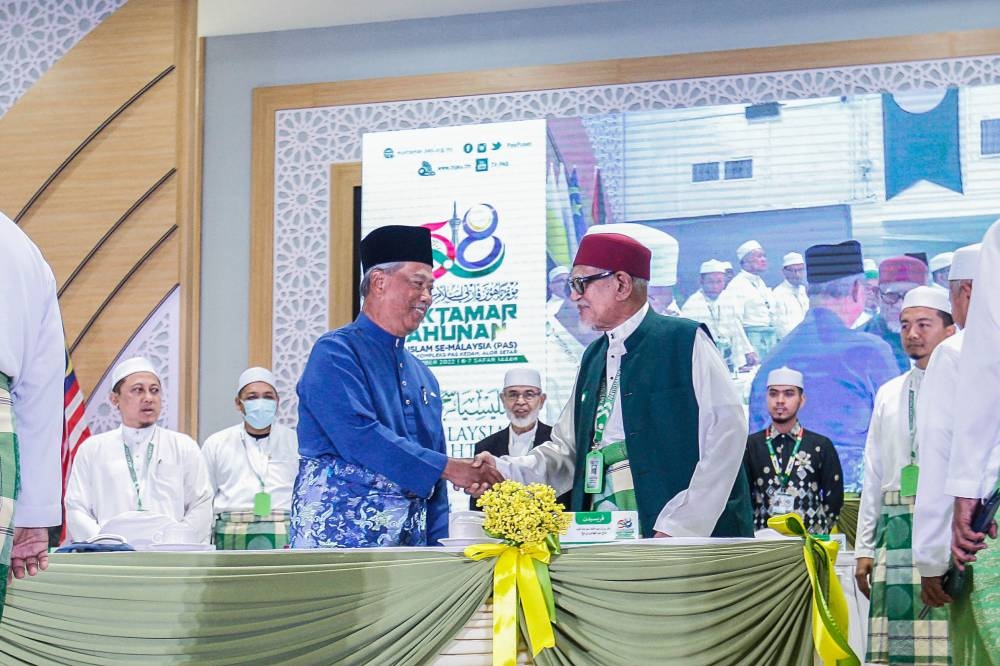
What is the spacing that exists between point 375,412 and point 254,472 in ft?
10.9

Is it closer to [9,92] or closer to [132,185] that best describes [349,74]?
[132,185]

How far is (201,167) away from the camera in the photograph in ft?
25.4

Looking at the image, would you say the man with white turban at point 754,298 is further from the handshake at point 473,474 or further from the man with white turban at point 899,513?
the handshake at point 473,474

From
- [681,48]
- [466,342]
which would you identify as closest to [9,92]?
[466,342]

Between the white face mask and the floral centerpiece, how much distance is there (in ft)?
13.0

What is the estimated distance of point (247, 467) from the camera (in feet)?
21.3

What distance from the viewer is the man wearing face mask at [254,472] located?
6289mm

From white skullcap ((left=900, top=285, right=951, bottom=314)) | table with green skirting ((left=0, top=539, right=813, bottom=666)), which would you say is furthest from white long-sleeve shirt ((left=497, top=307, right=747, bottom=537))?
white skullcap ((left=900, top=285, right=951, bottom=314))

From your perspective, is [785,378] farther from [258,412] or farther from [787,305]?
[258,412]

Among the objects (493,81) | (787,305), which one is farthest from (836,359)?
(493,81)

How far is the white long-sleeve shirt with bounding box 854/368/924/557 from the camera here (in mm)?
5184

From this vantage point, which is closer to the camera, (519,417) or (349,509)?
(349,509)

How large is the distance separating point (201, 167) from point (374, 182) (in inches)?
47.4

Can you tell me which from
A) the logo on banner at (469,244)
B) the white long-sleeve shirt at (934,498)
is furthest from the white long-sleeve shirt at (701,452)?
the logo on banner at (469,244)
